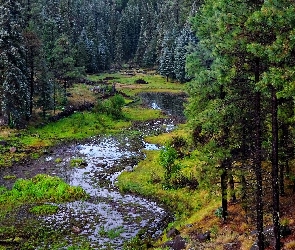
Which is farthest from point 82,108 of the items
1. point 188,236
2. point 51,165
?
point 188,236

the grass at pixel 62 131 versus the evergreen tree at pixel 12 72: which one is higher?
the evergreen tree at pixel 12 72

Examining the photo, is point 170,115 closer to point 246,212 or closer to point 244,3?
point 246,212

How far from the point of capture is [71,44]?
103m

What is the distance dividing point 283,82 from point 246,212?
37.4 ft

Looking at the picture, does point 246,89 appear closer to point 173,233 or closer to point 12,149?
point 173,233

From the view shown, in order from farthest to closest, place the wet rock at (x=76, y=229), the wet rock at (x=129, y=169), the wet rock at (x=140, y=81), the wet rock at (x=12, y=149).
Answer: the wet rock at (x=140, y=81) → the wet rock at (x=12, y=149) → the wet rock at (x=129, y=169) → the wet rock at (x=76, y=229)

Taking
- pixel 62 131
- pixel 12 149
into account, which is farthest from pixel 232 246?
pixel 62 131

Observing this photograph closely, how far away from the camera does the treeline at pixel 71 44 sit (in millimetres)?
53281

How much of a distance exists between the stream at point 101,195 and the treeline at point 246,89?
22.8ft

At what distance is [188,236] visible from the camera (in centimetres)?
2391

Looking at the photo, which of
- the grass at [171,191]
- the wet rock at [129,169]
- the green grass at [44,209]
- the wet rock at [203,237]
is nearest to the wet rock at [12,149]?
the wet rock at [129,169]

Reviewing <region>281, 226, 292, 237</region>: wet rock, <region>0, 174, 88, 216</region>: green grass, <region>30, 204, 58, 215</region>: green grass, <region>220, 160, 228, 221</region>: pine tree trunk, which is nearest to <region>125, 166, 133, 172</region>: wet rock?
<region>0, 174, 88, 216</region>: green grass

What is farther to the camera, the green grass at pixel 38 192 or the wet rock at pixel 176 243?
the green grass at pixel 38 192

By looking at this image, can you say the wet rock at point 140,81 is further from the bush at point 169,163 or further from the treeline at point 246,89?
the treeline at point 246,89
